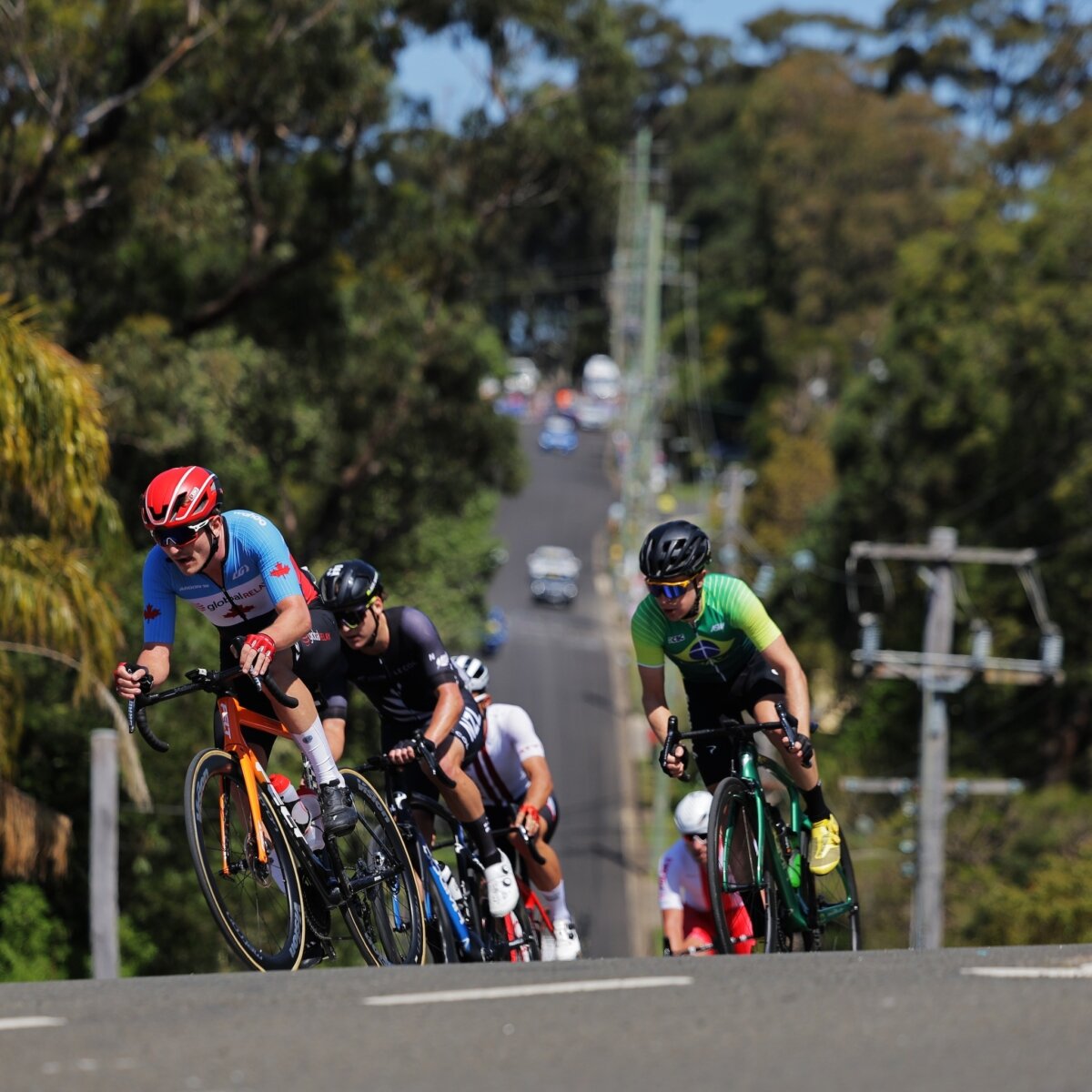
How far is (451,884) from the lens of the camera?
869 cm

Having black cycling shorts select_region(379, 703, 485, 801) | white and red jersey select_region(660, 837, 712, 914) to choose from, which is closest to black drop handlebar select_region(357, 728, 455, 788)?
black cycling shorts select_region(379, 703, 485, 801)

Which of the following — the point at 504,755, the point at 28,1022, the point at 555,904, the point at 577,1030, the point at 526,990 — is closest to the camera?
the point at 577,1030

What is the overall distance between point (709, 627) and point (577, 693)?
151 ft

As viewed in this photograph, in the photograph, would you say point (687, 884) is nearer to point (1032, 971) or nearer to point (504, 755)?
point (504, 755)

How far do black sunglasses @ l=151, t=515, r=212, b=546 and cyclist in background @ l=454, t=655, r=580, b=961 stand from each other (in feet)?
9.92

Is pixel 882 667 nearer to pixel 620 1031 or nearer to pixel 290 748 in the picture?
pixel 290 748

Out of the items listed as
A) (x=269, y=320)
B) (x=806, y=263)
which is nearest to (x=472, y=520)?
(x=269, y=320)

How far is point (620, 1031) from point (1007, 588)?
43.8 meters

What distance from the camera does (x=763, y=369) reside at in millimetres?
92562

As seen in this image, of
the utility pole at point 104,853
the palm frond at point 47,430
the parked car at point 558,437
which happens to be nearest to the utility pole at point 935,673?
the utility pole at point 104,853

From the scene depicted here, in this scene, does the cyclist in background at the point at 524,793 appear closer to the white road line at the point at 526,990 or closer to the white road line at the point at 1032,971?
the white road line at the point at 526,990

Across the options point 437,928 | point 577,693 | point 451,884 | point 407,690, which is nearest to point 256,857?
point 437,928

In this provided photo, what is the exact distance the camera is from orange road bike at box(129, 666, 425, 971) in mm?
6809

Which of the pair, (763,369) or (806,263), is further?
(763,369)
